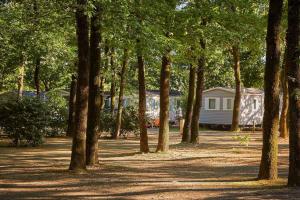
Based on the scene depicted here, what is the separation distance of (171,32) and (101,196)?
28.6 feet

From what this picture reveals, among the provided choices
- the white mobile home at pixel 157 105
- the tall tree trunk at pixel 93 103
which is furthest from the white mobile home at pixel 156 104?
the tall tree trunk at pixel 93 103

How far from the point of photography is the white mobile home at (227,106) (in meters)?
41.5

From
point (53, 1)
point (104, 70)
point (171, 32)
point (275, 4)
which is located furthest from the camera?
point (104, 70)

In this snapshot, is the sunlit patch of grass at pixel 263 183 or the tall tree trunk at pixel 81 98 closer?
the sunlit patch of grass at pixel 263 183

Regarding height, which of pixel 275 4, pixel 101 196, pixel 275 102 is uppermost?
pixel 275 4

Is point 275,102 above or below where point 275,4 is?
below

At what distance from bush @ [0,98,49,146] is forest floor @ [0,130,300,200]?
1.77m

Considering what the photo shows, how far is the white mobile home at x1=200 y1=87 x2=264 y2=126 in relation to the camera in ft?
136

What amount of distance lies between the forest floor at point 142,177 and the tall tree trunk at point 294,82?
0.48 metres

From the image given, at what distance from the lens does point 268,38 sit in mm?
11398

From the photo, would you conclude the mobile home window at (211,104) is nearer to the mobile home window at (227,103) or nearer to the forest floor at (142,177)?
the mobile home window at (227,103)

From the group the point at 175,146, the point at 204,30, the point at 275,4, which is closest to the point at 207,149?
the point at 175,146

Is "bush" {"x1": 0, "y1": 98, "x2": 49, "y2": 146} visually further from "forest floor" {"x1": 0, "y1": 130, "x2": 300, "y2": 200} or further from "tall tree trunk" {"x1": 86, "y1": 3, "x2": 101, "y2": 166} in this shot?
"tall tree trunk" {"x1": 86, "y1": 3, "x2": 101, "y2": 166}

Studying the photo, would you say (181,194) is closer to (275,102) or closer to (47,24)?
(275,102)
